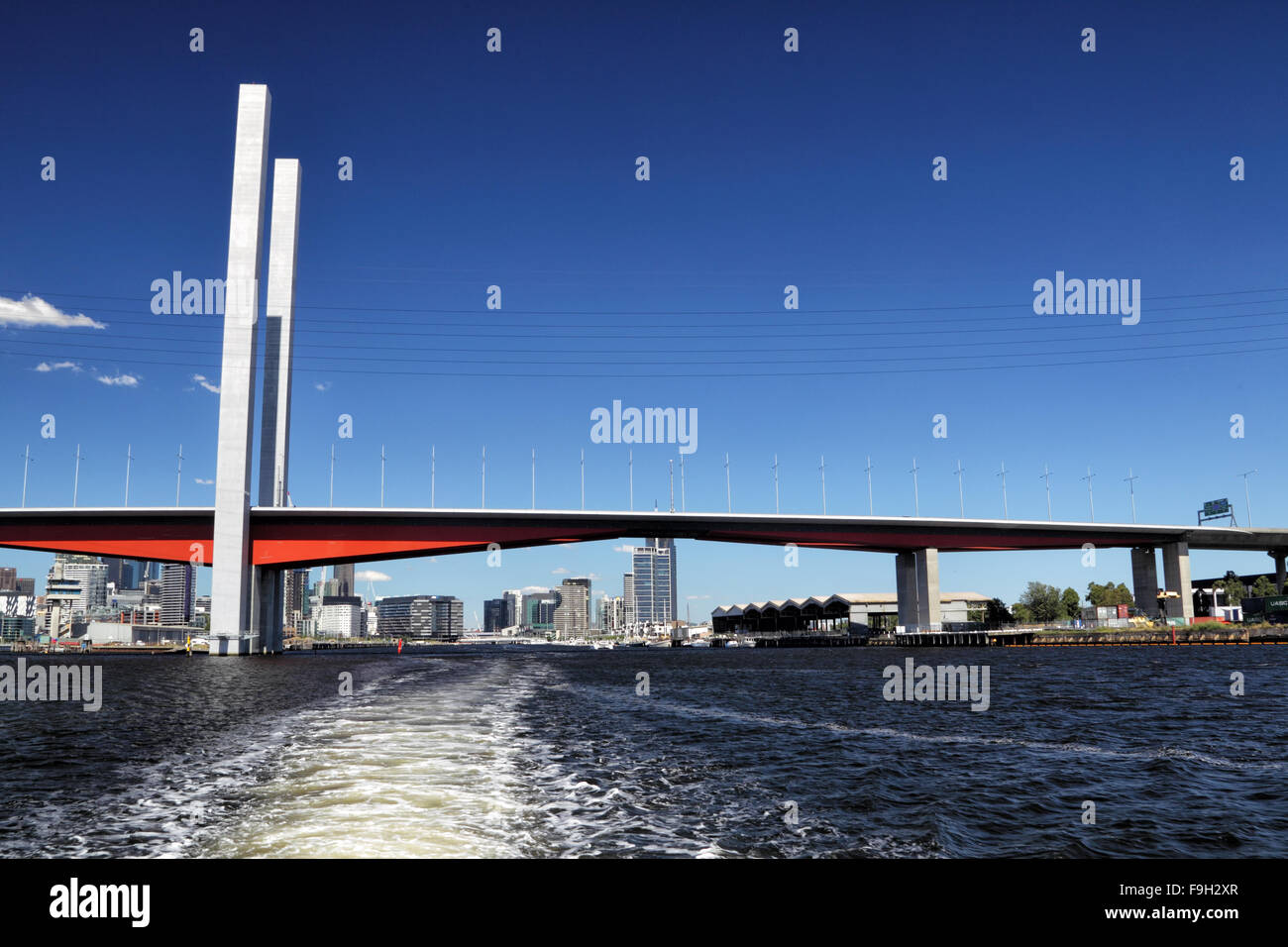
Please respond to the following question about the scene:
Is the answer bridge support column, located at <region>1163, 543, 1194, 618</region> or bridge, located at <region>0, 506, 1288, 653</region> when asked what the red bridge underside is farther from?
bridge support column, located at <region>1163, 543, 1194, 618</region>

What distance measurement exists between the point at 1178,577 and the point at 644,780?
134 meters

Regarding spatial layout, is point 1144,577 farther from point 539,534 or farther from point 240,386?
point 240,386

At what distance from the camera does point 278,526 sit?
310 ft

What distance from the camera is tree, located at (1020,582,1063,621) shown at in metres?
182

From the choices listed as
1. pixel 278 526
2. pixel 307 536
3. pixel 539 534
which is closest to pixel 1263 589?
pixel 539 534

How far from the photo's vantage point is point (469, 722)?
960 inches

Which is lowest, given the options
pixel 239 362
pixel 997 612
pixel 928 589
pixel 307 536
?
pixel 997 612

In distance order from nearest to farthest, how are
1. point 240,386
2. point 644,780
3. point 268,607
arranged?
point 644,780
point 240,386
point 268,607

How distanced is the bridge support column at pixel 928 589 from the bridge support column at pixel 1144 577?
1284 inches

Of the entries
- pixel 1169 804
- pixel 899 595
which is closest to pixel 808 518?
pixel 899 595

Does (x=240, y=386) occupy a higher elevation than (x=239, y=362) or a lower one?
lower
